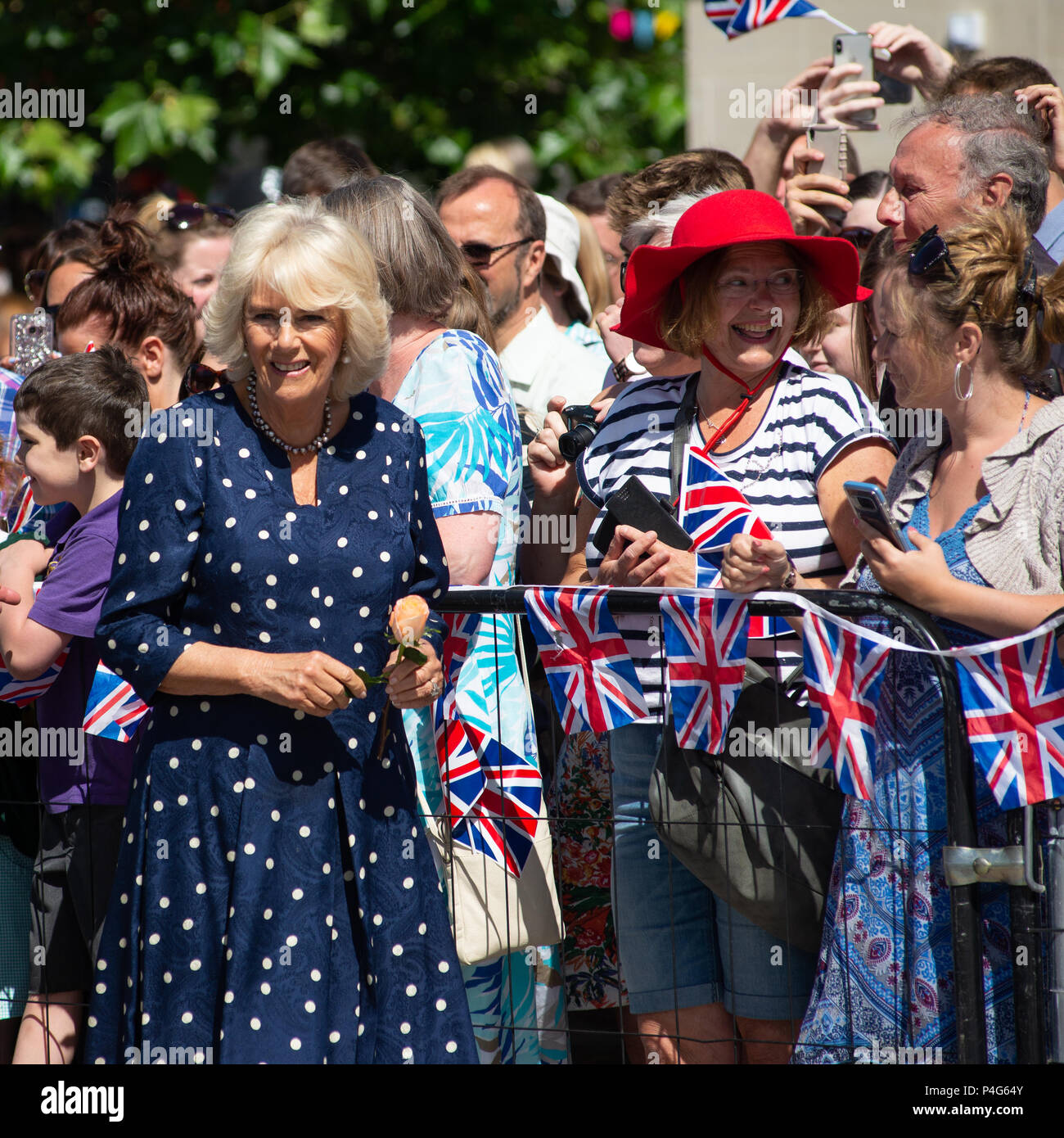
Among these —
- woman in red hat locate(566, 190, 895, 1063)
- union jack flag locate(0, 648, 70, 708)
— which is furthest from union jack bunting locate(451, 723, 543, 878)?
union jack flag locate(0, 648, 70, 708)

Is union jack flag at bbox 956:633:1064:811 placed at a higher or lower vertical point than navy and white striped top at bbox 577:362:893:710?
lower

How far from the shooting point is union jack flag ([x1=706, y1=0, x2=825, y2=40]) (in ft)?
17.0

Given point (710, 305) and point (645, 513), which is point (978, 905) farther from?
point (710, 305)

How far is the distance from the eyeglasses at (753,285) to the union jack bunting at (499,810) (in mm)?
1255

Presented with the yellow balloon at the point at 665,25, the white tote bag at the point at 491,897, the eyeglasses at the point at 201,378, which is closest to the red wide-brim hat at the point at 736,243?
the white tote bag at the point at 491,897

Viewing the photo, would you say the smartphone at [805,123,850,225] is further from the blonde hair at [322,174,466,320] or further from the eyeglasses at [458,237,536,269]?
the blonde hair at [322,174,466,320]

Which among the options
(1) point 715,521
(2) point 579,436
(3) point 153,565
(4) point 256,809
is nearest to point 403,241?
(2) point 579,436

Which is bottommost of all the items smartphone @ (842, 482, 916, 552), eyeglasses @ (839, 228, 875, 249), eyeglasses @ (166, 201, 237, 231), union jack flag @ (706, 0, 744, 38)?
smartphone @ (842, 482, 916, 552)

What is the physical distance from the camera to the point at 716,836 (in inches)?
128

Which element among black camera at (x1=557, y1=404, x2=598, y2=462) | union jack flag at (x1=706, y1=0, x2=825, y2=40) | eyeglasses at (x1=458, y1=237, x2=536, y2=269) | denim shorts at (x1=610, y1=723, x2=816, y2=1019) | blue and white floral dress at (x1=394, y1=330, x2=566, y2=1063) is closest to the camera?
denim shorts at (x1=610, y1=723, x2=816, y2=1019)

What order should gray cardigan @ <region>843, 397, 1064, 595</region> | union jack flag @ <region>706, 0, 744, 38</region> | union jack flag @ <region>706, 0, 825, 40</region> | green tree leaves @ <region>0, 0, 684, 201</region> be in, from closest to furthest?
1. gray cardigan @ <region>843, 397, 1064, 595</region>
2. union jack flag @ <region>706, 0, 825, 40</region>
3. union jack flag @ <region>706, 0, 744, 38</region>
4. green tree leaves @ <region>0, 0, 684, 201</region>

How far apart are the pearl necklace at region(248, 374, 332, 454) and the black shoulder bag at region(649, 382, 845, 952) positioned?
108 centimetres

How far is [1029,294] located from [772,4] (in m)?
2.49
